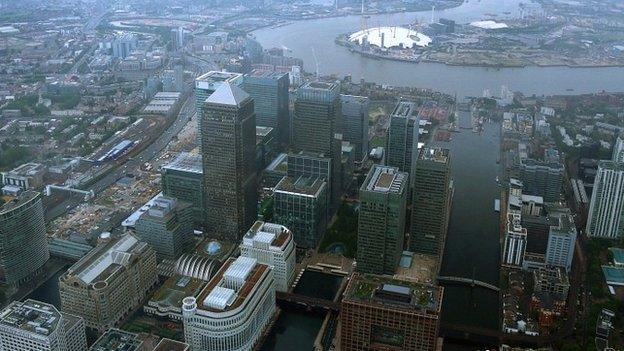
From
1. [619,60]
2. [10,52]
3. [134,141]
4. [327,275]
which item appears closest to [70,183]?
[134,141]

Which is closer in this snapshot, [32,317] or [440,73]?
[32,317]

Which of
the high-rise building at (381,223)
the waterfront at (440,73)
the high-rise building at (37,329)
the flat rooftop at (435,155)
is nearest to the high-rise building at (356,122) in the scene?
the flat rooftop at (435,155)

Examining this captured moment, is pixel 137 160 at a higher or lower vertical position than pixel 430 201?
lower

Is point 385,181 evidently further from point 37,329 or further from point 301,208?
point 37,329

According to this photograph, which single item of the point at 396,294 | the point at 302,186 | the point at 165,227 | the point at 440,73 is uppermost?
the point at 396,294

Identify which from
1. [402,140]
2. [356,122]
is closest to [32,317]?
[402,140]

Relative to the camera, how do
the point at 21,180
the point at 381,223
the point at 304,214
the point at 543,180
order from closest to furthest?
the point at 381,223, the point at 304,214, the point at 543,180, the point at 21,180

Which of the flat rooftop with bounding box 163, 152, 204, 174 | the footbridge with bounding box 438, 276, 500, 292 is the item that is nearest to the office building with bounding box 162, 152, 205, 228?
the flat rooftop with bounding box 163, 152, 204, 174
